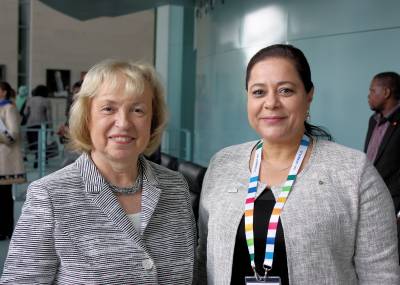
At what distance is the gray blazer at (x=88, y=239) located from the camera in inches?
69.2

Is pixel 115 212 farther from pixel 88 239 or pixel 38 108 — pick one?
pixel 38 108

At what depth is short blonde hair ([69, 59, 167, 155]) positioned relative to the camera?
1896 millimetres

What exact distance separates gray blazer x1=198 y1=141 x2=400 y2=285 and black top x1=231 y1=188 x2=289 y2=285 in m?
0.02

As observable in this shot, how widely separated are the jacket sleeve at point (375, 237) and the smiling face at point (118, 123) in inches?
29.7

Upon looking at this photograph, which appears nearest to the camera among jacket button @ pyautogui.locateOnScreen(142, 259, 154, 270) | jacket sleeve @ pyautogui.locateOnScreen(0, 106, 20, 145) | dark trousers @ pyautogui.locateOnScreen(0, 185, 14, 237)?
jacket button @ pyautogui.locateOnScreen(142, 259, 154, 270)

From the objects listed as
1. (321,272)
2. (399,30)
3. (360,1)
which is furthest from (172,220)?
(360,1)

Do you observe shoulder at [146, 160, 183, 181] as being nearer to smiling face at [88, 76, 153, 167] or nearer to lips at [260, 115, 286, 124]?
smiling face at [88, 76, 153, 167]

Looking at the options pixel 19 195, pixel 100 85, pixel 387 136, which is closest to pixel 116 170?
pixel 100 85

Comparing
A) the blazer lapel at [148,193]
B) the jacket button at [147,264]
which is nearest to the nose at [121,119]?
the blazer lapel at [148,193]

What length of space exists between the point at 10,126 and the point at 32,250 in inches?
188

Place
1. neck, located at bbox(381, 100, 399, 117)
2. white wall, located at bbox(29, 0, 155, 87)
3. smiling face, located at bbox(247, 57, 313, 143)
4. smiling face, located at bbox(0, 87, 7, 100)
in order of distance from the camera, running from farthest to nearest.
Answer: white wall, located at bbox(29, 0, 155, 87) < smiling face, located at bbox(0, 87, 7, 100) < neck, located at bbox(381, 100, 399, 117) < smiling face, located at bbox(247, 57, 313, 143)

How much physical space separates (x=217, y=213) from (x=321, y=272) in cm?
41

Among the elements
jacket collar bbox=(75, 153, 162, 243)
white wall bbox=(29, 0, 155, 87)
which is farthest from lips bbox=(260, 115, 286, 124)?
white wall bbox=(29, 0, 155, 87)

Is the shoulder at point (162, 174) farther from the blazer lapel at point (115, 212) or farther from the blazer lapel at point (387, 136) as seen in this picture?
the blazer lapel at point (387, 136)
